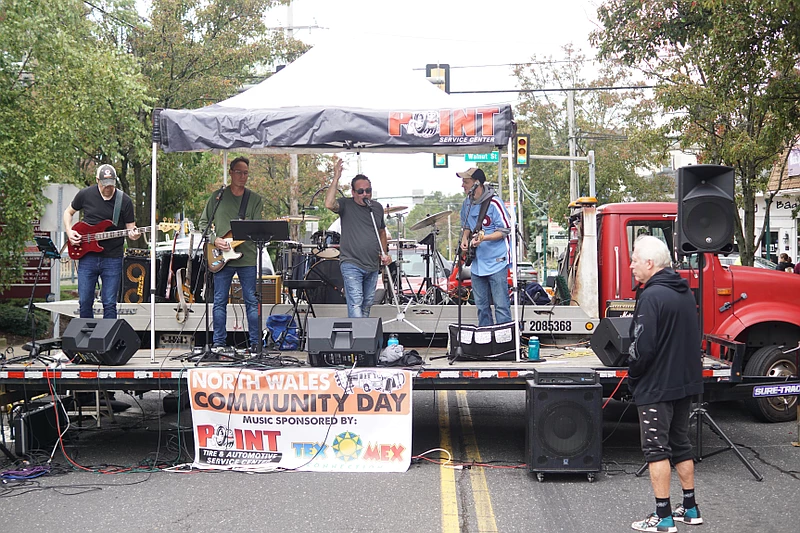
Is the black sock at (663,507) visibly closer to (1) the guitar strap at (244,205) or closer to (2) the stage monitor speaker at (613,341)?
(2) the stage monitor speaker at (613,341)

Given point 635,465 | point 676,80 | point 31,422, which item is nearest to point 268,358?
point 31,422

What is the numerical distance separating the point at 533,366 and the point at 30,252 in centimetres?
1564

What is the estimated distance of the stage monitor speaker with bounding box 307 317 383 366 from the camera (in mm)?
7203

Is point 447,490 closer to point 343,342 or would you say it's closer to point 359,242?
point 343,342

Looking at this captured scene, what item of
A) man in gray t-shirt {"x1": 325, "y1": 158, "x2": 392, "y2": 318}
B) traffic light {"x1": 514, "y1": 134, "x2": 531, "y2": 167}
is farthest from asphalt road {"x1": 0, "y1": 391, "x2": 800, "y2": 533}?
traffic light {"x1": 514, "y1": 134, "x2": 531, "y2": 167}

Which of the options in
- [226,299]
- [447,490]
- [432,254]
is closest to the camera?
[447,490]

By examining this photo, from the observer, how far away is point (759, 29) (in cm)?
1136

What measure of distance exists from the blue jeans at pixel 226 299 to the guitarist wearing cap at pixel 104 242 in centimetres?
102

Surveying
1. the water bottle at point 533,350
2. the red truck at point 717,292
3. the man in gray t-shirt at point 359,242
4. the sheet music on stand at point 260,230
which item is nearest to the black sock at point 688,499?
the water bottle at point 533,350

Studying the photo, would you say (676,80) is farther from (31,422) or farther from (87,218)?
(31,422)

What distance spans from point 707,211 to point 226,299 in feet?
16.2

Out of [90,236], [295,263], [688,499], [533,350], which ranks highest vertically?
[90,236]

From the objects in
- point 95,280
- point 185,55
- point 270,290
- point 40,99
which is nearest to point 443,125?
point 95,280

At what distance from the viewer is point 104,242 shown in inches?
331
